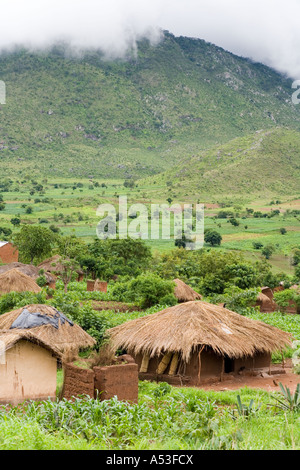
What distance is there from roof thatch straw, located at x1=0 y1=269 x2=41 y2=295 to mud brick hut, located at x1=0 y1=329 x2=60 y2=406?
14.3 metres

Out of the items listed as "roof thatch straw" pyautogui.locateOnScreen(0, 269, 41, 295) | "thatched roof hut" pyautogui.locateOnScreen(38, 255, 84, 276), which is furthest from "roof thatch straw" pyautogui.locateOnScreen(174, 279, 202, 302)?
"thatched roof hut" pyautogui.locateOnScreen(38, 255, 84, 276)

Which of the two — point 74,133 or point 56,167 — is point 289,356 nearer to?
point 56,167

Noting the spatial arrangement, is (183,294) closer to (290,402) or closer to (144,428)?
(290,402)

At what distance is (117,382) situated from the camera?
36.0 feet

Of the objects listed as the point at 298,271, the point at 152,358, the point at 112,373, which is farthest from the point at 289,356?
the point at 298,271

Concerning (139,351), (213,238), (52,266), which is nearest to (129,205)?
(213,238)

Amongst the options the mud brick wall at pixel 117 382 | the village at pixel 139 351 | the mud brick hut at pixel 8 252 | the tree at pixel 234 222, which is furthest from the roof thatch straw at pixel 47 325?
the tree at pixel 234 222

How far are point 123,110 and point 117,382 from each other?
10768 cm

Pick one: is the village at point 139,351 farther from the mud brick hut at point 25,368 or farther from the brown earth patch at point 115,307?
the brown earth patch at point 115,307

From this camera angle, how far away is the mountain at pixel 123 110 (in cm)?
9638

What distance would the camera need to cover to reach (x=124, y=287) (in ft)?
101
